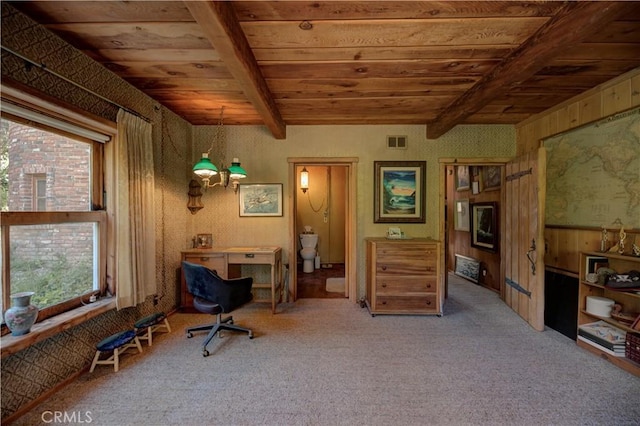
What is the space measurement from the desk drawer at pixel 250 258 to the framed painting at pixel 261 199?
72 cm

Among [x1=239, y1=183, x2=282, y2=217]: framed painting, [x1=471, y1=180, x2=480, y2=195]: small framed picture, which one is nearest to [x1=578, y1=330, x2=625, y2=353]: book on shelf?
[x1=471, y1=180, x2=480, y2=195]: small framed picture

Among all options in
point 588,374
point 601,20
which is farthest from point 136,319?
point 601,20

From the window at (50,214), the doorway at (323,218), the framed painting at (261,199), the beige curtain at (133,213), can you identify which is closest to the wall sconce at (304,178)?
the doorway at (323,218)

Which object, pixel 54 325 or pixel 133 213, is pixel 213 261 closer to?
pixel 133 213

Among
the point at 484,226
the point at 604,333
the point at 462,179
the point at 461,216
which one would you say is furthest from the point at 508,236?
the point at 462,179

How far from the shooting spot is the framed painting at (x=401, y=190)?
3.72 metres

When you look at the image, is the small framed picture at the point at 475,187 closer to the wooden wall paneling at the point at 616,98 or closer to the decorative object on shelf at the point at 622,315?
the wooden wall paneling at the point at 616,98

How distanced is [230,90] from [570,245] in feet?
13.1

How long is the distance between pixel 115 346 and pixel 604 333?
421cm

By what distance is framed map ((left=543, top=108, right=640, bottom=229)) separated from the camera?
226cm

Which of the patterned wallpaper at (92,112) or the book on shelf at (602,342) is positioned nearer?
the patterned wallpaper at (92,112)

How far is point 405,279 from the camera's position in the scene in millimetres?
3191

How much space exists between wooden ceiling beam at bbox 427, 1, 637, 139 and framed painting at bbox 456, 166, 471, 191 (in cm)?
263

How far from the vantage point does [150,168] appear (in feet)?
8.82
